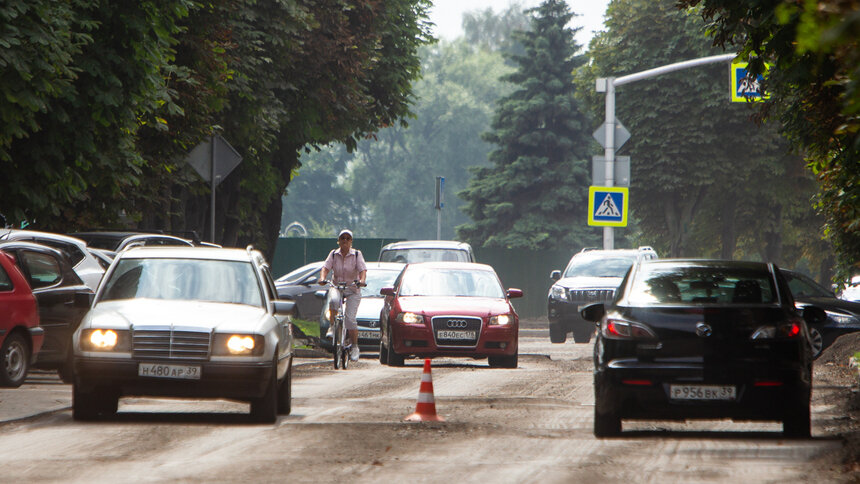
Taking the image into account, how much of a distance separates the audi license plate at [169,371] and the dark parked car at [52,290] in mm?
4518

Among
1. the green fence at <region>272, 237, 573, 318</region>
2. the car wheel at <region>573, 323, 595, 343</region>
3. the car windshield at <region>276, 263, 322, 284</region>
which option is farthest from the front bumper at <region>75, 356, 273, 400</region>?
the green fence at <region>272, 237, 573, 318</region>

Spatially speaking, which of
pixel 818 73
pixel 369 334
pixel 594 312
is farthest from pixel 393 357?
pixel 818 73

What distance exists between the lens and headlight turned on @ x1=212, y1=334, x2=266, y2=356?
11.3 metres

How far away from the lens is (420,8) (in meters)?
33.7

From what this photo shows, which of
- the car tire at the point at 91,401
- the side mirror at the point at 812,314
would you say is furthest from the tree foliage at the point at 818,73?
the car tire at the point at 91,401

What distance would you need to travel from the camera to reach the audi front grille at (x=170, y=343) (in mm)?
11227

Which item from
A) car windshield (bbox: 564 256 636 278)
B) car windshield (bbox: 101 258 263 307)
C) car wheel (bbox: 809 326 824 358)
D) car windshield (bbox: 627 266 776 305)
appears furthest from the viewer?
car windshield (bbox: 564 256 636 278)

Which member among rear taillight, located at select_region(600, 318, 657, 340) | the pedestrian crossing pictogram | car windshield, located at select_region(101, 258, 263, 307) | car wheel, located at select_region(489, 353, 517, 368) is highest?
the pedestrian crossing pictogram

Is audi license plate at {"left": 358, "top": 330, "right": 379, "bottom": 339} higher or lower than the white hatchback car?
lower

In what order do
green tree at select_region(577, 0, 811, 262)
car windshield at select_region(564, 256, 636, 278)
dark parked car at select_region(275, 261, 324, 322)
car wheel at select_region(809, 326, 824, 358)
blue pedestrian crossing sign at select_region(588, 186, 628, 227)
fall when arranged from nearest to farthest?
car wheel at select_region(809, 326, 824, 358) < car windshield at select_region(564, 256, 636, 278) < dark parked car at select_region(275, 261, 324, 322) < blue pedestrian crossing sign at select_region(588, 186, 628, 227) < green tree at select_region(577, 0, 811, 262)

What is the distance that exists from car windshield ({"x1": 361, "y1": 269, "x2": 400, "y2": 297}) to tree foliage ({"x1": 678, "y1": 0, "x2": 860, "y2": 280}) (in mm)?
8418

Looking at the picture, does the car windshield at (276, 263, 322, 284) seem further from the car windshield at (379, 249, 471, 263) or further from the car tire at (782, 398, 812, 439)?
the car tire at (782, 398, 812, 439)

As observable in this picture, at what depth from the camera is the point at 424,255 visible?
28.5 m

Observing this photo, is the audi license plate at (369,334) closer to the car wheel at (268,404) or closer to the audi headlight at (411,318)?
the audi headlight at (411,318)
